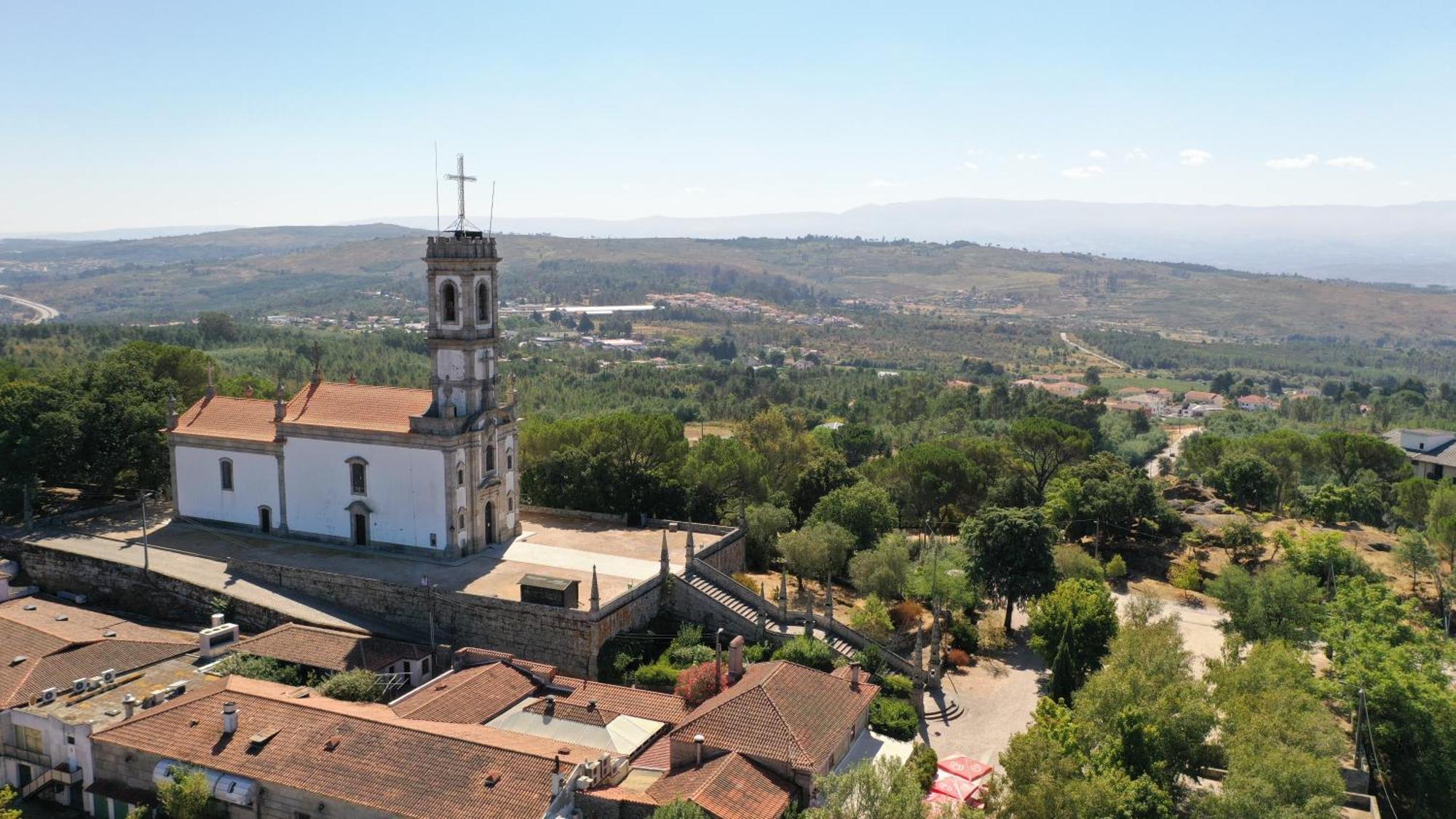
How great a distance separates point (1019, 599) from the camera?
42.9 meters

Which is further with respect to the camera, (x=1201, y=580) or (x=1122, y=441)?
(x=1122, y=441)

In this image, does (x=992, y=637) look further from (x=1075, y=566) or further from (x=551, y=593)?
(x=551, y=593)

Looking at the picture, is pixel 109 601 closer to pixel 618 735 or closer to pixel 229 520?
pixel 229 520

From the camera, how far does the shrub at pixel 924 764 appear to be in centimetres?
2825

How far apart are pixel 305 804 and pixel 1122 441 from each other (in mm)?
85488

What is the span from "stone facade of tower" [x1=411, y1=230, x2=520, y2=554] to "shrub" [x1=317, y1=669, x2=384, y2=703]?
29.9 ft

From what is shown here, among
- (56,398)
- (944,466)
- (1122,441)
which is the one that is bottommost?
(1122,441)

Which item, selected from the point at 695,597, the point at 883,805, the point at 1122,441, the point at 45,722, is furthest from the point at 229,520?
the point at 1122,441

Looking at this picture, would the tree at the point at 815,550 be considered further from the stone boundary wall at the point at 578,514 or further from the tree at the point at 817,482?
the stone boundary wall at the point at 578,514

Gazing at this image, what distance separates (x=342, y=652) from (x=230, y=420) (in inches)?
648

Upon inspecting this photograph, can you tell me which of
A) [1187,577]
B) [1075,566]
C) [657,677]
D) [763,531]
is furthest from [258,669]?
[1187,577]

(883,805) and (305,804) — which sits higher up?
(883,805)

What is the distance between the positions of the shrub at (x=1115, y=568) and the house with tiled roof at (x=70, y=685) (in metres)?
38.7

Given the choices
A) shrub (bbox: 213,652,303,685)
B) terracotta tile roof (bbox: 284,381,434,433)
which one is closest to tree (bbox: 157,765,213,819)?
shrub (bbox: 213,652,303,685)
